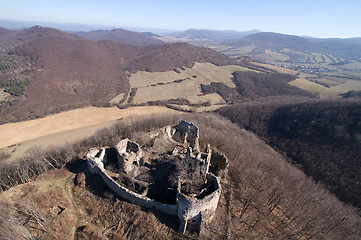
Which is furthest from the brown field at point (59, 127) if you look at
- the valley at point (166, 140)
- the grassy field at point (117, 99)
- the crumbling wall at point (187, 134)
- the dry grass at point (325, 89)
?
the dry grass at point (325, 89)

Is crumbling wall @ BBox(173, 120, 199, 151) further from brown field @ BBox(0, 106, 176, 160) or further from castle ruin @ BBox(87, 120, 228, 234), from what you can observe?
brown field @ BBox(0, 106, 176, 160)

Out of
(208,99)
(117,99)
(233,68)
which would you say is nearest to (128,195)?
(117,99)

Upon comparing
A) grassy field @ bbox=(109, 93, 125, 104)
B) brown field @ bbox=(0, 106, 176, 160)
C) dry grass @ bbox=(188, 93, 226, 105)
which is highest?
dry grass @ bbox=(188, 93, 226, 105)

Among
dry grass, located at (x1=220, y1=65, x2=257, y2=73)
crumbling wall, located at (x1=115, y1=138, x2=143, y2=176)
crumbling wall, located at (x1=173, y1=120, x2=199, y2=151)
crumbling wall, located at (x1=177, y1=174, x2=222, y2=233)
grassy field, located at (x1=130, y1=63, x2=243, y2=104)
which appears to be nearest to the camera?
crumbling wall, located at (x1=177, y1=174, x2=222, y2=233)

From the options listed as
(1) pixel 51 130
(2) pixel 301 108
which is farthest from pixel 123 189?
(2) pixel 301 108

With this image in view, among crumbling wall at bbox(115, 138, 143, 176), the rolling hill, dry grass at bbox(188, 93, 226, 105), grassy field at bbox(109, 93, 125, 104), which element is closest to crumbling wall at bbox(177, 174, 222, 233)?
crumbling wall at bbox(115, 138, 143, 176)

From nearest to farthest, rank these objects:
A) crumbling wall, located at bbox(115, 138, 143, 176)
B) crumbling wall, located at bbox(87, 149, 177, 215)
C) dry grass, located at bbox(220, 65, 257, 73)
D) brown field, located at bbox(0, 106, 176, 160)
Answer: crumbling wall, located at bbox(87, 149, 177, 215), crumbling wall, located at bbox(115, 138, 143, 176), brown field, located at bbox(0, 106, 176, 160), dry grass, located at bbox(220, 65, 257, 73)

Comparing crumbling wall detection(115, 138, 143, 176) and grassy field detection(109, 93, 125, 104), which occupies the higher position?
crumbling wall detection(115, 138, 143, 176)
